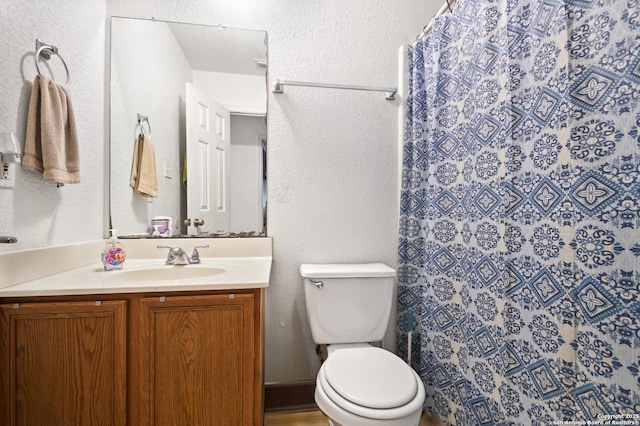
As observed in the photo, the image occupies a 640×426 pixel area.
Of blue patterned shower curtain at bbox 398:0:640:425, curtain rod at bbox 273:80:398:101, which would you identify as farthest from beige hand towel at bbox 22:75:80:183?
blue patterned shower curtain at bbox 398:0:640:425

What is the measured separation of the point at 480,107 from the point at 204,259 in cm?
145

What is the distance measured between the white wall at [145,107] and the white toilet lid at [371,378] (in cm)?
112

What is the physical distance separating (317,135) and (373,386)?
4.05 ft

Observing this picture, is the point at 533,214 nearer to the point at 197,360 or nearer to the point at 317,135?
the point at 317,135

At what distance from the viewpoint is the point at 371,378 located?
1.04 meters

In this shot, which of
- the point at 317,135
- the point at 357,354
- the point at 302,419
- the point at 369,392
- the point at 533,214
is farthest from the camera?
the point at 317,135

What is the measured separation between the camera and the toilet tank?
139 centimetres

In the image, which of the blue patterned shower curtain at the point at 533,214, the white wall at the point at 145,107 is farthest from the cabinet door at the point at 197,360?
the blue patterned shower curtain at the point at 533,214

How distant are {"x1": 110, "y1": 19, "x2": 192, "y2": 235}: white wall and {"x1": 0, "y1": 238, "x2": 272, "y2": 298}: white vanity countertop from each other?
A: 7.6 inches

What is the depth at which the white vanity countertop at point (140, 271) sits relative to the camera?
90 centimetres

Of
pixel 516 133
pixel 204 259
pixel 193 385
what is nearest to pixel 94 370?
pixel 193 385

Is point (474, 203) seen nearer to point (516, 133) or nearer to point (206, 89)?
point (516, 133)

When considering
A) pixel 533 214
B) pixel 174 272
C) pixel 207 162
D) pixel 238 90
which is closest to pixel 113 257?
pixel 174 272

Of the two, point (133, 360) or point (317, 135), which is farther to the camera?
point (317, 135)
